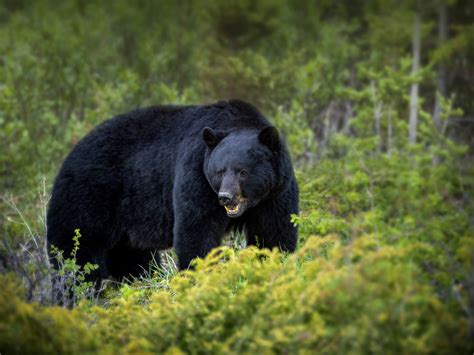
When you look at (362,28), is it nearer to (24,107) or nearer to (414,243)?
(24,107)

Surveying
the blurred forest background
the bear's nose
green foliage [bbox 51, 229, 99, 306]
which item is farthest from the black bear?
green foliage [bbox 51, 229, 99, 306]

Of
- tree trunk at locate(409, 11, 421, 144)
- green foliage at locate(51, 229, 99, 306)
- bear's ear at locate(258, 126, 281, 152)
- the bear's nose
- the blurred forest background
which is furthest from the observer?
tree trunk at locate(409, 11, 421, 144)

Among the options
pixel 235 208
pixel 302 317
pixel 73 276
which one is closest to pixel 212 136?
pixel 235 208

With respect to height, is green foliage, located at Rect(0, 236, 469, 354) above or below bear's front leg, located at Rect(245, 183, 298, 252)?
above

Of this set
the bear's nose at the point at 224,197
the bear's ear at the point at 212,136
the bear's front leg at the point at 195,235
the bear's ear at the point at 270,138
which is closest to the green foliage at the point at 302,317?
the bear's nose at the point at 224,197

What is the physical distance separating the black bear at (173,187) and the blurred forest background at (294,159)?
0.86 feet

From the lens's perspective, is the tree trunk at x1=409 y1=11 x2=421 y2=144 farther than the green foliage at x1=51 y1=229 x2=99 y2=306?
Yes

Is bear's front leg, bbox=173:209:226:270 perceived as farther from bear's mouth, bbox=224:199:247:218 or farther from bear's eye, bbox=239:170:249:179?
bear's eye, bbox=239:170:249:179

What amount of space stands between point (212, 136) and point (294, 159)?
5.51m

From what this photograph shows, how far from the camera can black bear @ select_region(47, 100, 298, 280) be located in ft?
16.8

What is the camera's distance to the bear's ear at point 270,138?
5059 millimetres

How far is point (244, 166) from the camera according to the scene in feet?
16.6

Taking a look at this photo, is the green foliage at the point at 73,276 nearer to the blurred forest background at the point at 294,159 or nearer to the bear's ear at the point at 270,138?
the blurred forest background at the point at 294,159

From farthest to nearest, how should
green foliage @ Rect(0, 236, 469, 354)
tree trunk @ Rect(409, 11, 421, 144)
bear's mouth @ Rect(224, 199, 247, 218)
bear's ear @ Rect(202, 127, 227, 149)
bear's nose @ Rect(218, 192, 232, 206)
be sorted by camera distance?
tree trunk @ Rect(409, 11, 421, 144), bear's ear @ Rect(202, 127, 227, 149), bear's mouth @ Rect(224, 199, 247, 218), bear's nose @ Rect(218, 192, 232, 206), green foliage @ Rect(0, 236, 469, 354)
